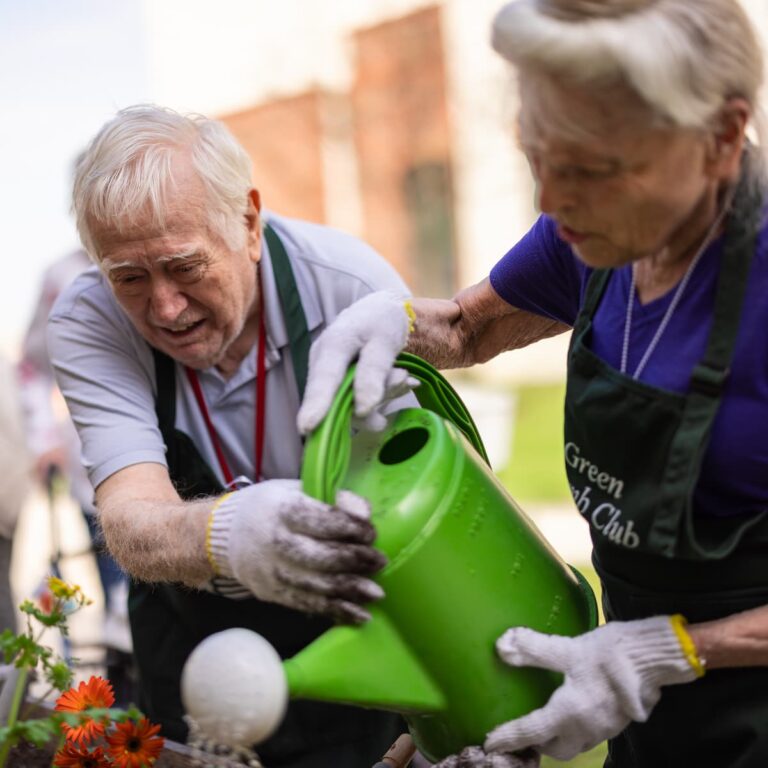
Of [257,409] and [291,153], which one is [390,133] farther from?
[257,409]

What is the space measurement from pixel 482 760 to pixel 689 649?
28 cm

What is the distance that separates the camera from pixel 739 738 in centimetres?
125

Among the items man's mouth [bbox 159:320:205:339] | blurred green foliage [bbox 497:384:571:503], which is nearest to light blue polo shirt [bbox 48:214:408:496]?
man's mouth [bbox 159:320:205:339]

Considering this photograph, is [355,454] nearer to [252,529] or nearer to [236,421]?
[252,529]

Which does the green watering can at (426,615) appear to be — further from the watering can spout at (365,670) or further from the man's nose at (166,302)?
the man's nose at (166,302)

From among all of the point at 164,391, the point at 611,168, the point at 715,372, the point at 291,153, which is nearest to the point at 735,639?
the point at 715,372

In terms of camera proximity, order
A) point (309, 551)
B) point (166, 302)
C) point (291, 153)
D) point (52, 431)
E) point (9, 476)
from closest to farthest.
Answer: point (309, 551) → point (166, 302) → point (9, 476) → point (52, 431) → point (291, 153)

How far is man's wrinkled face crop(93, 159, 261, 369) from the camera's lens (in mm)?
1613

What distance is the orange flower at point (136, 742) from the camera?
4.72 feet

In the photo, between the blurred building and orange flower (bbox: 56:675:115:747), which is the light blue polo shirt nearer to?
orange flower (bbox: 56:675:115:747)

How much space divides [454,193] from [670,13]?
27.6 ft

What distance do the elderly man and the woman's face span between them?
0.63m

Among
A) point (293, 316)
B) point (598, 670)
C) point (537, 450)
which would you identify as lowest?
point (537, 450)

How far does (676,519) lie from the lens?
1.15m
